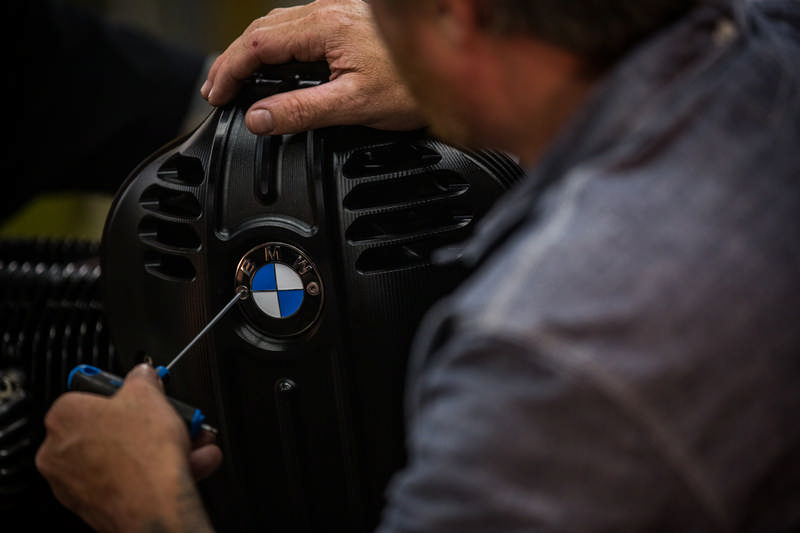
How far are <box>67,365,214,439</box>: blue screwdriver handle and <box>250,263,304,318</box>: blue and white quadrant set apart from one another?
130 mm

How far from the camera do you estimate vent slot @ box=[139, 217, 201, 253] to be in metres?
1.00

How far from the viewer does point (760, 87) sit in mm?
591

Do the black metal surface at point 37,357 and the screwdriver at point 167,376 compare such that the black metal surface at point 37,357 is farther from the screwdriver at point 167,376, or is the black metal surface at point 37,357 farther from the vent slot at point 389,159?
the vent slot at point 389,159

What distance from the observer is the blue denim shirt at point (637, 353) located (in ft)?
1.64

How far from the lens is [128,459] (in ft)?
2.47

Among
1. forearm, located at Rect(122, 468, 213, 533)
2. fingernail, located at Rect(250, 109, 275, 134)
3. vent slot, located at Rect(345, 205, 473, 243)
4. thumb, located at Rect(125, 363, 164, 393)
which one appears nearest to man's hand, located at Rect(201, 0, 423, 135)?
fingernail, located at Rect(250, 109, 275, 134)

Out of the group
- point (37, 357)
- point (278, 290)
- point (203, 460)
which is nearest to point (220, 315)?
point (278, 290)

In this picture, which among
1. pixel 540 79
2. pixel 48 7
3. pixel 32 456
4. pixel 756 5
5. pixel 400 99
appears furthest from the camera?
pixel 48 7

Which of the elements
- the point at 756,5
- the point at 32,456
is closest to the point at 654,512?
the point at 756,5

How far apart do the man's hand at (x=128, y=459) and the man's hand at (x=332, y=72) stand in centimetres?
32

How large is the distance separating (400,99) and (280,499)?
1.57 feet

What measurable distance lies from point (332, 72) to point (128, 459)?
0.49 metres

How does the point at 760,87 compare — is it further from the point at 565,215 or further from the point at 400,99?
the point at 400,99

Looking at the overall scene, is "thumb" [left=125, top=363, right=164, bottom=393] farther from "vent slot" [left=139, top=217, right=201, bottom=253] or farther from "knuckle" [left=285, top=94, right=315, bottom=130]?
"knuckle" [left=285, top=94, right=315, bottom=130]
